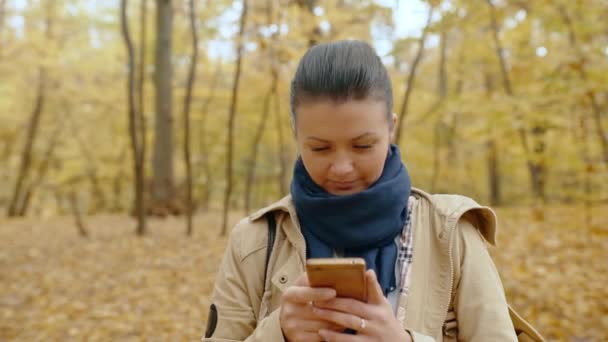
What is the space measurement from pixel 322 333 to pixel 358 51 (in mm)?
764

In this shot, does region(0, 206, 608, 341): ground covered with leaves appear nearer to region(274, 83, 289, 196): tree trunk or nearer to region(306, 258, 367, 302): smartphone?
region(274, 83, 289, 196): tree trunk

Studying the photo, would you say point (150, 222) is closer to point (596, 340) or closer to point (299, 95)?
point (596, 340)

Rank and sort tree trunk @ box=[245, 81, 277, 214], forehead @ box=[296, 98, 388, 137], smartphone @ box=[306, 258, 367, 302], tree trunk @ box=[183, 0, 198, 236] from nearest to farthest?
smartphone @ box=[306, 258, 367, 302]
forehead @ box=[296, 98, 388, 137]
tree trunk @ box=[183, 0, 198, 236]
tree trunk @ box=[245, 81, 277, 214]

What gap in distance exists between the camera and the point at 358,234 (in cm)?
134

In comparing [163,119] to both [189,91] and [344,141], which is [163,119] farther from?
[344,141]

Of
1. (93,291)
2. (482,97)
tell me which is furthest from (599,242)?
(93,291)

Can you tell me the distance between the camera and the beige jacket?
130cm

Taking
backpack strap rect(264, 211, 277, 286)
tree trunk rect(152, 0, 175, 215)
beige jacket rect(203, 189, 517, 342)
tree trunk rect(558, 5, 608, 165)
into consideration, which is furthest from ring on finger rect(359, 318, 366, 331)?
tree trunk rect(152, 0, 175, 215)

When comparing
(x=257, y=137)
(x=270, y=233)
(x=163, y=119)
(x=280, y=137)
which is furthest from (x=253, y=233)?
(x=163, y=119)

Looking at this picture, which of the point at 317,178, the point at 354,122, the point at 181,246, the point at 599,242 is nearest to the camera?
the point at 354,122

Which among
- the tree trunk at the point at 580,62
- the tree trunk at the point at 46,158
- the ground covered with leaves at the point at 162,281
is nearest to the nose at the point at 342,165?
the ground covered with leaves at the point at 162,281

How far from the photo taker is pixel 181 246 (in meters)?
8.16

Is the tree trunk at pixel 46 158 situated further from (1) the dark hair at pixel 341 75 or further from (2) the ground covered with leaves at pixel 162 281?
(1) the dark hair at pixel 341 75

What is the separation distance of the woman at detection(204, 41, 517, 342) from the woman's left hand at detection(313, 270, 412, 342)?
0.05m
